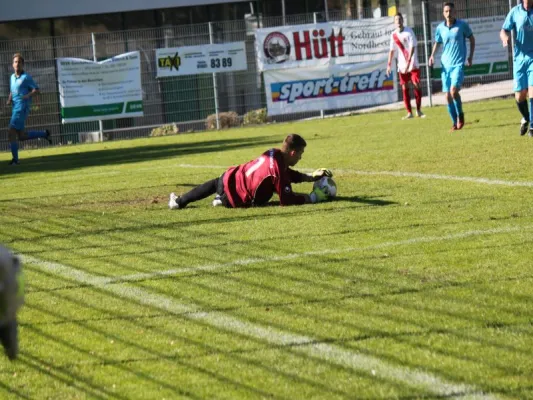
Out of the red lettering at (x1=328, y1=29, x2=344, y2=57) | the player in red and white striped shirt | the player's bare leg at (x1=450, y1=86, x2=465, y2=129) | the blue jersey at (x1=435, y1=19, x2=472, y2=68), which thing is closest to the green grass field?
the player's bare leg at (x1=450, y1=86, x2=465, y2=129)

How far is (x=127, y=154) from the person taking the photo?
72.0 ft

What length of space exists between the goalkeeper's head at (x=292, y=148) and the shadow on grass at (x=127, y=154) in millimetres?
9311

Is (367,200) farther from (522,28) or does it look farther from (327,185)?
(522,28)

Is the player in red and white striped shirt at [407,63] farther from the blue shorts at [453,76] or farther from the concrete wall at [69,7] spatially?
the concrete wall at [69,7]

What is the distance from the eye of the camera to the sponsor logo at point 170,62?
28688 millimetres

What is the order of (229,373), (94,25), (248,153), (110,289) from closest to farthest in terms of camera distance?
(229,373)
(110,289)
(248,153)
(94,25)

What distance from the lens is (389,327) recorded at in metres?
5.01

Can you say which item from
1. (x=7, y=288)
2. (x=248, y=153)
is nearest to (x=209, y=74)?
(x=248, y=153)

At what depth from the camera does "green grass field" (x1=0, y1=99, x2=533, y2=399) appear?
4289 mm

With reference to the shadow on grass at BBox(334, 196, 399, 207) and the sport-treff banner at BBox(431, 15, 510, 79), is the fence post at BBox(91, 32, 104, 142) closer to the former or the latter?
the sport-treff banner at BBox(431, 15, 510, 79)

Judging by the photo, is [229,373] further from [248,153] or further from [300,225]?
[248,153]

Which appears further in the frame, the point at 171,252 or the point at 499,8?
the point at 499,8

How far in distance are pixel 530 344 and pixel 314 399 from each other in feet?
3.55

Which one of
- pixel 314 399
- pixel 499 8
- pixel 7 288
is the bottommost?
pixel 314 399
